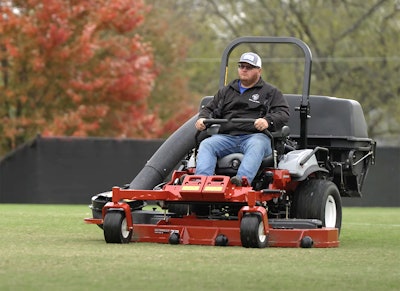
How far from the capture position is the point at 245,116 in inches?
487

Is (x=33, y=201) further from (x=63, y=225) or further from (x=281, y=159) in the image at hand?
(x=281, y=159)

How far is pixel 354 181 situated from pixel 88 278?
19.3 ft

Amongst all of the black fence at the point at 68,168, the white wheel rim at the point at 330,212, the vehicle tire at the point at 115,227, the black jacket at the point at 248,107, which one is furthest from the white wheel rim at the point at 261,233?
the black fence at the point at 68,168

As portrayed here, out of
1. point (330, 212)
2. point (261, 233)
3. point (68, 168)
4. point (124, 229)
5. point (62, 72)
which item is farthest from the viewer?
point (62, 72)

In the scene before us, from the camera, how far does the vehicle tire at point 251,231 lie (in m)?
11.2

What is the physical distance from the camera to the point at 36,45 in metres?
28.2

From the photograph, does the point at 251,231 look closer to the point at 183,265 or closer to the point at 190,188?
the point at 190,188

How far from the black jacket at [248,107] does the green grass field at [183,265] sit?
4.53ft

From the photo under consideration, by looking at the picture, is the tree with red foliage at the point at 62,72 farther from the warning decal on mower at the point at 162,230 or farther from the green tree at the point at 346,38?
the green tree at the point at 346,38

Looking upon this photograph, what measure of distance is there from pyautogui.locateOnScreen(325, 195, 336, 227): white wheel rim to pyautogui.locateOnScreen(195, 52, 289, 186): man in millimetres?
1024

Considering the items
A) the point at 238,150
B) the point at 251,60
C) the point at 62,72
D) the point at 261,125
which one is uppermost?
the point at 62,72

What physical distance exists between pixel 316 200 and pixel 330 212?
480 millimetres

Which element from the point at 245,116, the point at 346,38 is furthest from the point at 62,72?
the point at 346,38

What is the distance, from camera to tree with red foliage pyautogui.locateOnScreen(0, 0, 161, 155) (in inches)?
1112
